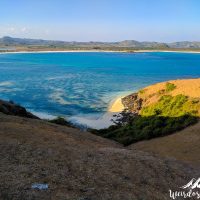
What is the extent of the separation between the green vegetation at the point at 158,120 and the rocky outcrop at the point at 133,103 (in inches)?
99.1

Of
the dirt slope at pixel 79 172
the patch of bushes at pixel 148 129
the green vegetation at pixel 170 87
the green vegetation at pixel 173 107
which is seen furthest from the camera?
the green vegetation at pixel 170 87

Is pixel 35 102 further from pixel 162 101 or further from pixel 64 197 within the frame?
pixel 64 197

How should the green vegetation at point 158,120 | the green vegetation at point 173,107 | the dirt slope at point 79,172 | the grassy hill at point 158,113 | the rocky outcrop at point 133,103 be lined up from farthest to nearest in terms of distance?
the rocky outcrop at point 133,103 → the green vegetation at point 173,107 → the grassy hill at point 158,113 → the green vegetation at point 158,120 → the dirt slope at point 79,172

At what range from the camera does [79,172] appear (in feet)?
39.4

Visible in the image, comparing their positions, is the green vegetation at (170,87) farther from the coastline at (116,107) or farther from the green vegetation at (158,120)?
the coastline at (116,107)

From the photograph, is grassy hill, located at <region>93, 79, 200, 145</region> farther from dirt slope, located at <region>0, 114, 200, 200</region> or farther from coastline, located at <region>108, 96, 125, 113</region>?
dirt slope, located at <region>0, 114, 200, 200</region>

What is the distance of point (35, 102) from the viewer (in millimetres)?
52938

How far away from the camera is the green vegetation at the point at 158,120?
91.4 ft

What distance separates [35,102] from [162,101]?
2134cm

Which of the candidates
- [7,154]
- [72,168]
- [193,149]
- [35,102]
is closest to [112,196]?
[72,168]

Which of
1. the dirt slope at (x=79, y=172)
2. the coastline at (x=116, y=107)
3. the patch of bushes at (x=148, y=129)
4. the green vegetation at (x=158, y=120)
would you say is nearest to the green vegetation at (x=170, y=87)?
the green vegetation at (x=158, y=120)

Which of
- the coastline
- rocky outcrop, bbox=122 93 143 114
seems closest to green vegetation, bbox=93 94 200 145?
rocky outcrop, bbox=122 93 143 114

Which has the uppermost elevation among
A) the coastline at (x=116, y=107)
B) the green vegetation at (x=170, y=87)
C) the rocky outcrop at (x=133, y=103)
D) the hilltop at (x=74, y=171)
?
the hilltop at (x=74, y=171)

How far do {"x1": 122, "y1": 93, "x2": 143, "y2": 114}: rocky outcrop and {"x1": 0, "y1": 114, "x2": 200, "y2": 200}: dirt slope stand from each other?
2521 centimetres
